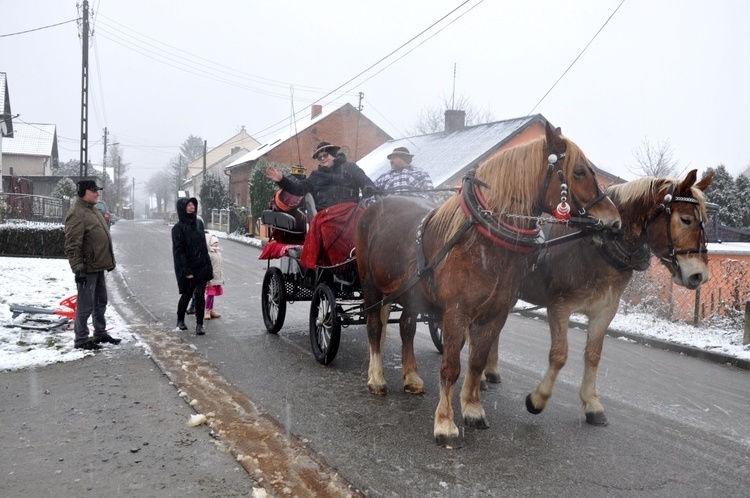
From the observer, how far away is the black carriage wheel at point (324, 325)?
568 centimetres

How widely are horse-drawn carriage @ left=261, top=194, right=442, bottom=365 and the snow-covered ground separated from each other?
5.75 feet

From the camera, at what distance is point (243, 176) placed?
143ft

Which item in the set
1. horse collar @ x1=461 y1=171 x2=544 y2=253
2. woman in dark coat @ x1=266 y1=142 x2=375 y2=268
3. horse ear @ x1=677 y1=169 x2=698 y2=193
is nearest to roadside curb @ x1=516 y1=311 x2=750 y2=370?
horse ear @ x1=677 y1=169 x2=698 y2=193

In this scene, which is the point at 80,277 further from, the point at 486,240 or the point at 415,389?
the point at 486,240

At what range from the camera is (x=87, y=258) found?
21.1 ft

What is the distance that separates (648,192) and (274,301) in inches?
184

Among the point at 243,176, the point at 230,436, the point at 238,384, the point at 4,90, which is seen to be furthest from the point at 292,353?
the point at 243,176

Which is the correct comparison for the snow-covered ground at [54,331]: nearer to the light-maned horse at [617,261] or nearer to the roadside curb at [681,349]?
the roadside curb at [681,349]

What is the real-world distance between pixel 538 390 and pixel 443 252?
1.35 meters

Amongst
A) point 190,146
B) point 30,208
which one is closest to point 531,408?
point 30,208

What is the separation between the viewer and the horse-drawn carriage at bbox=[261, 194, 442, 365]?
5793 mm

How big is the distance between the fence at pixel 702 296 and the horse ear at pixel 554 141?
16.6 feet

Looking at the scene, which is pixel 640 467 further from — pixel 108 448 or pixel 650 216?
pixel 108 448

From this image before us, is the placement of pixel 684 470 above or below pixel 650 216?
below
